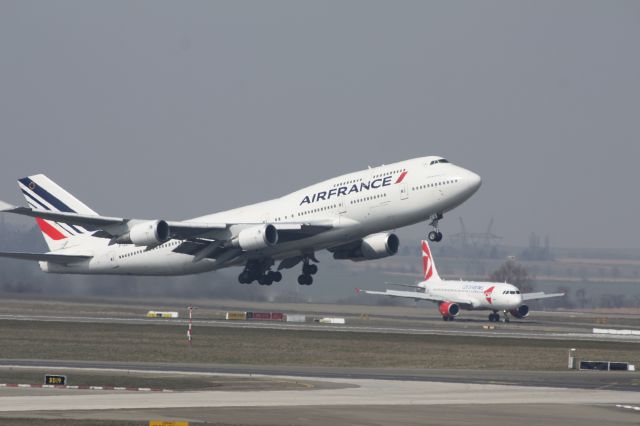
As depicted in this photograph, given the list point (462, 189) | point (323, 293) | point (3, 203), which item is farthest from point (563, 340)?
point (323, 293)

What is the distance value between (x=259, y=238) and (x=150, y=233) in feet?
18.5

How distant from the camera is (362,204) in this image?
196ft

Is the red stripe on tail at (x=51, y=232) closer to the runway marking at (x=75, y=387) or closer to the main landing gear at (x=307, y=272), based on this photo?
the main landing gear at (x=307, y=272)

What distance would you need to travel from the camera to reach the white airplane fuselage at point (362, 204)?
59.0 meters

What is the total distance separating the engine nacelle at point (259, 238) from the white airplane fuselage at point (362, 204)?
153 centimetres

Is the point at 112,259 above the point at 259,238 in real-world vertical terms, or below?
below

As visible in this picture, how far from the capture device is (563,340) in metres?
67.3

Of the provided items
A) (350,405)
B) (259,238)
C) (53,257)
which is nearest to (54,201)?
(53,257)

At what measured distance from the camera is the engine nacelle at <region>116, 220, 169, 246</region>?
6072 cm

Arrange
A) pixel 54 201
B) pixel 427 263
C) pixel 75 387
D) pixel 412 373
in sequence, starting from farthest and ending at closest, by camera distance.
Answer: pixel 427 263 → pixel 54 201 → pixel 412 373 → pixel 75 387

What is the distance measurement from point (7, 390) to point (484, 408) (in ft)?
46.6

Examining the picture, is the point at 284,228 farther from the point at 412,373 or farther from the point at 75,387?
the point at 75,387

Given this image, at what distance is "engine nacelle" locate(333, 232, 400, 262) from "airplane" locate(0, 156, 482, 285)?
6 centimetres

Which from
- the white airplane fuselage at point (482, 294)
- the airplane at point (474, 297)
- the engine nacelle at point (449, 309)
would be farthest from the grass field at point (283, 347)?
the white airplane fuselage at point (482, 294)
